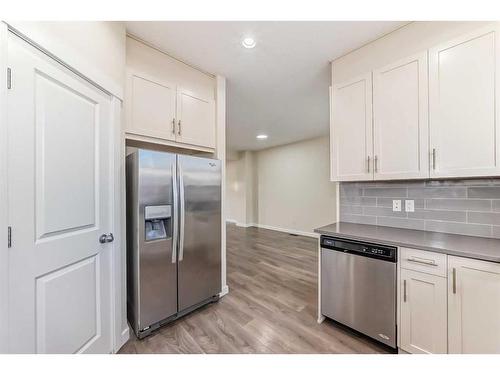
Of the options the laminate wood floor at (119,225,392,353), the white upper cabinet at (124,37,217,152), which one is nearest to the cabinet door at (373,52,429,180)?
the laminate wood floor at (119,225,392,353)

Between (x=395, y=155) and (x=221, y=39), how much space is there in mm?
1846

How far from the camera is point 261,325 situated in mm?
1991

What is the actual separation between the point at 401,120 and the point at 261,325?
2.19 metres

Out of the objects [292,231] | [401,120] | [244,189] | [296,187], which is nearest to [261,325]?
[401,120]

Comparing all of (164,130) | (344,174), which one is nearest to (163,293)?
(164,130)

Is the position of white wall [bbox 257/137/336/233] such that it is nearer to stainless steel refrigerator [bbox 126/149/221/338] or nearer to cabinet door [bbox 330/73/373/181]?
cabinet door [bbox 330/73/373/181]

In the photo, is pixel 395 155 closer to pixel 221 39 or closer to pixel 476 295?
pixel 476 295

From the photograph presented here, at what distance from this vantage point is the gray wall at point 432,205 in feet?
5.27

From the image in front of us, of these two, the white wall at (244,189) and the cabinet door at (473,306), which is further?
the white wall at (244,189)

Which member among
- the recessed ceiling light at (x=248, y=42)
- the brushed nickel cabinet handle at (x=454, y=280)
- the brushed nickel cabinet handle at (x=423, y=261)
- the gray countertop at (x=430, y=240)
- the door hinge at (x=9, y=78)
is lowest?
the brushed nickel cabinet handle at (x=454, y=280)

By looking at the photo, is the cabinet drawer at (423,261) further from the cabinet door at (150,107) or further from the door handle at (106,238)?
the cabinet door at (150,107)

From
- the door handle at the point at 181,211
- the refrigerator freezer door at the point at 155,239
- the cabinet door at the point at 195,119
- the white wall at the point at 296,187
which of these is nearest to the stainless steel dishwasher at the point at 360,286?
the door handle at the point at 181,211

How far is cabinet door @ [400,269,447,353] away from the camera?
1379 millimetres

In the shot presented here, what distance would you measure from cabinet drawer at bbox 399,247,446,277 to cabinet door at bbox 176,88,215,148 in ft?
6.86
